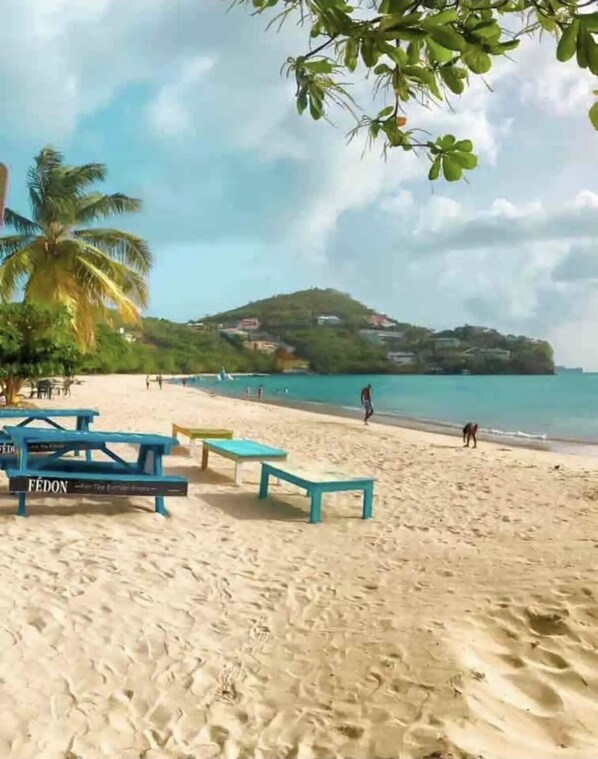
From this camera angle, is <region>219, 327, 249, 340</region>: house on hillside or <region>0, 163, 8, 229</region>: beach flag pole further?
<region>219, 327, 249, 340</region>: house on hillside

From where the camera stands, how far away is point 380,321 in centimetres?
12838

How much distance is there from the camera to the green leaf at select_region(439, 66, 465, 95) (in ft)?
5.13

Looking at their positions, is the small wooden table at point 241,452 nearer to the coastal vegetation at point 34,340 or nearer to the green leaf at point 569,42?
the green leaf at point 569,42

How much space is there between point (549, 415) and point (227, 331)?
89.6m

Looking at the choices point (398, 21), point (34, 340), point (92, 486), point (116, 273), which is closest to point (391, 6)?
point (398, 21)

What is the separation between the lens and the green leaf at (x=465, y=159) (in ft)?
5.18

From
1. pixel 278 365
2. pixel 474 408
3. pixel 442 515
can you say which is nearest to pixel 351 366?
pixel 278 365

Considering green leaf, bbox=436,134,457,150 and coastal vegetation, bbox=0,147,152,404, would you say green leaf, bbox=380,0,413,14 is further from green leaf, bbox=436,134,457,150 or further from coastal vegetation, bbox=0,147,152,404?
coastal vegetation, bbox=0,147,152,404

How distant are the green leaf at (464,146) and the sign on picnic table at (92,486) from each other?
4702 mm

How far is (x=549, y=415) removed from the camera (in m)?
42.6

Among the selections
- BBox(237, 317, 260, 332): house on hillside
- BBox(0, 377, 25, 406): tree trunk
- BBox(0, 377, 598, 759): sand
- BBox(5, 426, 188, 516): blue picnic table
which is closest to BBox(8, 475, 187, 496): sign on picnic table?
BBox(5, 426, 188, 516): blue picnic table

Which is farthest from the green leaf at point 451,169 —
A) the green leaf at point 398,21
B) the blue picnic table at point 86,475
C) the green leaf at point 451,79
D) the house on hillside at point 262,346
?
the house on hillside at point 262,346

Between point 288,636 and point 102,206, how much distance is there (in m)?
18.3

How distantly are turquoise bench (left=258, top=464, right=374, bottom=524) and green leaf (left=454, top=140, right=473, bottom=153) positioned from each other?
4.88 m
